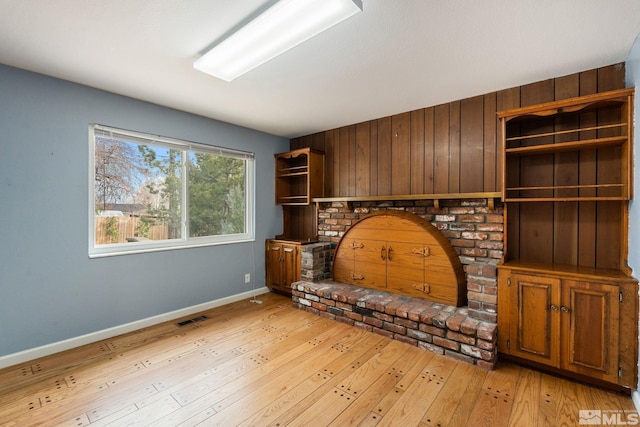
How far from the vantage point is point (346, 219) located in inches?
150

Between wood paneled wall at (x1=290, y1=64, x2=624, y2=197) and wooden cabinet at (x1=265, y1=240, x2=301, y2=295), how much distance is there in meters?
0.98

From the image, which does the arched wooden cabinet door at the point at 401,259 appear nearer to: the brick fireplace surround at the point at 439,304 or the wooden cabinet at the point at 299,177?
the brick fireplace surround at the point at 439,304

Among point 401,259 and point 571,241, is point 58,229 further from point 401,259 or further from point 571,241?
point 571,241

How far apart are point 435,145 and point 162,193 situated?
122 inches

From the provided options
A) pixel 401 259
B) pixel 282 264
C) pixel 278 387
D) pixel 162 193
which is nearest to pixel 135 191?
pixel 162 193

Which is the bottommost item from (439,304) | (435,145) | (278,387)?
(278,387)

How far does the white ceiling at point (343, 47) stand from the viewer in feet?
5.31

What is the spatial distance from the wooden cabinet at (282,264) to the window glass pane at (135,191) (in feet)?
4.25

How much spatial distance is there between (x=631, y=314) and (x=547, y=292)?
43 cm

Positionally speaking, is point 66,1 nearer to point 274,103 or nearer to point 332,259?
point 274,103

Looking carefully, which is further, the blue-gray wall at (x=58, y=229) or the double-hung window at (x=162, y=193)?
the double-hung window at (x=162, y=193)

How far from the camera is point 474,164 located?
9.37ft

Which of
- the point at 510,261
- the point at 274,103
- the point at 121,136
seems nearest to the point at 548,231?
the point at 510,261

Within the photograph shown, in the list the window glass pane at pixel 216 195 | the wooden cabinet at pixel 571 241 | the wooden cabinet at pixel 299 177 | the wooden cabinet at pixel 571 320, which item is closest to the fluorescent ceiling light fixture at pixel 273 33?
the window glass pane at pixel 216 195
